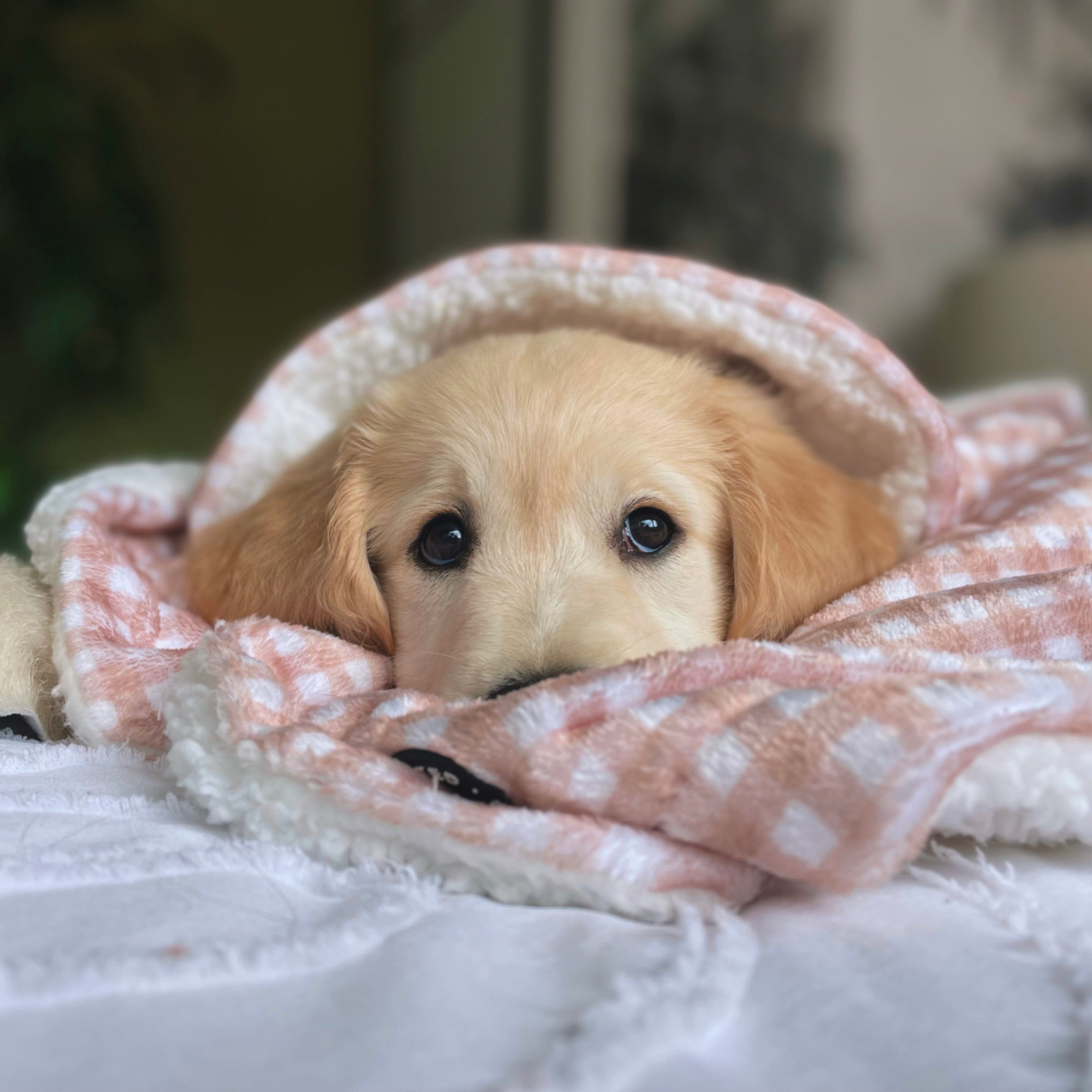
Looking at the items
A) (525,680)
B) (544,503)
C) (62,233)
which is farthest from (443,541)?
(62,233)

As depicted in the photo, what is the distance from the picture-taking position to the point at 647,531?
1.06 m

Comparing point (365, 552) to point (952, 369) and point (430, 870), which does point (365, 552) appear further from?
point (952, 369)

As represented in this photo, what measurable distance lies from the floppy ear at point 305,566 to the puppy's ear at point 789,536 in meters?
0.40

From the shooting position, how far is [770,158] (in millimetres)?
2799

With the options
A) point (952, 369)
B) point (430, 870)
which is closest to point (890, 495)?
point (430, 870)

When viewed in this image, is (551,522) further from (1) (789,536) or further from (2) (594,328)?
(2) (594,328)

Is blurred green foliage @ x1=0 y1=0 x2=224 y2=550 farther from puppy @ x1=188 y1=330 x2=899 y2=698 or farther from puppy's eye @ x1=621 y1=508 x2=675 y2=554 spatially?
puppy's eye @ x1=621 y1=508 x2=675 y2=554

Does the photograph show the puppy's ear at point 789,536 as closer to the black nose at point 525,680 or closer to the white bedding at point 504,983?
the black nose at point 525,680

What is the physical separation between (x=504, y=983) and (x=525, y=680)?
0.34m

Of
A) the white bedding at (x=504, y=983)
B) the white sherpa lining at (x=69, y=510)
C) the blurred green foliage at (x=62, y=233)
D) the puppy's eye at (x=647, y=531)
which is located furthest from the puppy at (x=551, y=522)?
the blurred green foliage at (x=62, y=233)

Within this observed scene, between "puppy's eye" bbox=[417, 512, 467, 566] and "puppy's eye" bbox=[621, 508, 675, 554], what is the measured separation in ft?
0.58

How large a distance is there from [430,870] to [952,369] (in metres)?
2.37

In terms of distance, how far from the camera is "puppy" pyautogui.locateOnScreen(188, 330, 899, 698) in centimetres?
101

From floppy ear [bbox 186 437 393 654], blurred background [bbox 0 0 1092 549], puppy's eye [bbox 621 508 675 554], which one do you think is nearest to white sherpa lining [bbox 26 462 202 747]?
floppy ear [bbox 186 437 393 654]
